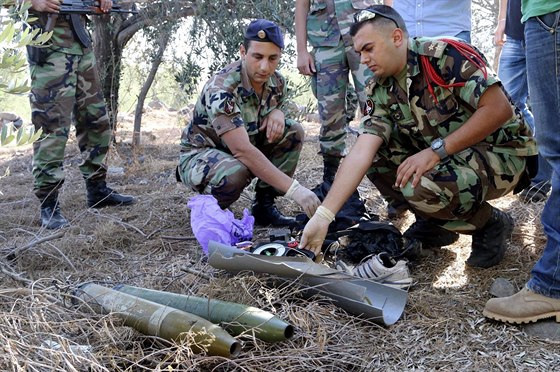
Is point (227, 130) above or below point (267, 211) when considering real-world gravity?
above

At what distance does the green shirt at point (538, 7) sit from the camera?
222cm

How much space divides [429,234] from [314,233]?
81cm

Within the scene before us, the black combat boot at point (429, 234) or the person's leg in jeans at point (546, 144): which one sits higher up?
the person's leg in jeans at point (546, 144)

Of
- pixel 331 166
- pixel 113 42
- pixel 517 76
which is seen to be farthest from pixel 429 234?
pixel 113 42

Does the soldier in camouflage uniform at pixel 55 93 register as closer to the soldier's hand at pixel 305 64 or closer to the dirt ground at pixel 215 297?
the dirt ground at pixel 215 297

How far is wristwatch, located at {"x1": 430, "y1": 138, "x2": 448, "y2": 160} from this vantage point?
2.77 metres

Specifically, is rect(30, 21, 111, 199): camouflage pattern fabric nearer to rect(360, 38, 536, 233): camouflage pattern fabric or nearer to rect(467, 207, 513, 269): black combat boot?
rect(360, 38, 536, 233): camouflage pattern fabric

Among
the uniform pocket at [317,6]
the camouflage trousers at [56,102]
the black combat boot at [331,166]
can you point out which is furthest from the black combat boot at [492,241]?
the camouflage trousers at [56,102]

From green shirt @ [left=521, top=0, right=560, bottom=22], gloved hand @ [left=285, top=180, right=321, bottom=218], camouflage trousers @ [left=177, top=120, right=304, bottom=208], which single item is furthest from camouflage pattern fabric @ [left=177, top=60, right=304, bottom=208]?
green shirt @ [left=521, top=0, right=560, bottom=22]

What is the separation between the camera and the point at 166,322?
2.08 m

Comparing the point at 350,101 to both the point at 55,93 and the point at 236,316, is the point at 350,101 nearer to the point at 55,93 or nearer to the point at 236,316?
the point at 55,93

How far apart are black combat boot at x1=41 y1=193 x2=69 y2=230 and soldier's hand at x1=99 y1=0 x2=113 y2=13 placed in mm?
1409

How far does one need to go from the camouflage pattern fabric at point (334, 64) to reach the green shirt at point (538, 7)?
4.81 ft

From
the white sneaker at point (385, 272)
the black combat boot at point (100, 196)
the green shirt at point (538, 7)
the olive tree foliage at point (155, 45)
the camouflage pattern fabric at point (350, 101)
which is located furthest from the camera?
the olive tree foliage at point (155, 45)
